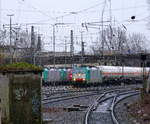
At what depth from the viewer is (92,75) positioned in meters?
60.0

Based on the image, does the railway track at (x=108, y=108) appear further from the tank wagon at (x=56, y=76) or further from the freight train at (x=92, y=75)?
the tank wagon at (x=56, y=76)

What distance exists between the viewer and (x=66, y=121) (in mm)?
18312

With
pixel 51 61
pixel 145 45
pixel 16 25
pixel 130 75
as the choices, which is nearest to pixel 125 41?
pixel 145 45

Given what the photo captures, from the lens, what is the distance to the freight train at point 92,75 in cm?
5966

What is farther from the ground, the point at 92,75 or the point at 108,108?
the point at 92,75

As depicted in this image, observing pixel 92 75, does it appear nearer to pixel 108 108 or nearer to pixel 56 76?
pixel 56 76

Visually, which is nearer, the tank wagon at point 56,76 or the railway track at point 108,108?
the railway track at point 108,108

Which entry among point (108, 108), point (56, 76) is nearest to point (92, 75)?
point (56, 76)

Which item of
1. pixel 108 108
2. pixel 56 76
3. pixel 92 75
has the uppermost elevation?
pixel 92 75

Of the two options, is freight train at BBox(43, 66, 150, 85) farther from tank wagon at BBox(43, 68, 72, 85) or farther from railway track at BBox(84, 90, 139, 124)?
railway track at BBox(84, 90, 139, 124)

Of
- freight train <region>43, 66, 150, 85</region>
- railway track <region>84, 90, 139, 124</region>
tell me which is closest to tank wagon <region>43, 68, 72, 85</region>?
freight train <region>43, 66, 150, 85</region>

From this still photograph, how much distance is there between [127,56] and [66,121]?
223 feet

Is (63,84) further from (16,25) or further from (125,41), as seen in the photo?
(125,41)

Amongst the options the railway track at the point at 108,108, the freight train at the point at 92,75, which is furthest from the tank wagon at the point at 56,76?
the railway track at the point at 108,108
